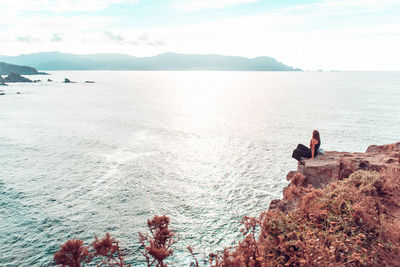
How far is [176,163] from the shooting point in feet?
108

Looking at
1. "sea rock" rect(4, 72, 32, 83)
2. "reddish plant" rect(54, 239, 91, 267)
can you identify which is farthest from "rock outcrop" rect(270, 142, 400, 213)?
"sea rock" rect(4, 72, 32, 83)

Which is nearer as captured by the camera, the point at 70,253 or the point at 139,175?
the point at 70,253

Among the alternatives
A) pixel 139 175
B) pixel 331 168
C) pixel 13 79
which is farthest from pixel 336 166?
pixel 13 79

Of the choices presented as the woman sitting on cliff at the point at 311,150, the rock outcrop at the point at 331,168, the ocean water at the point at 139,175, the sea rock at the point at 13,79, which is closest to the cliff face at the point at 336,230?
the rock outcrop at the point at 331,168

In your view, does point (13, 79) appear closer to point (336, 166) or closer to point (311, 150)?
point (311, 150)

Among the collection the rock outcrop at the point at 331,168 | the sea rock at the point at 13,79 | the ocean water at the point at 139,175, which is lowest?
the ocean water at the point at 139,175

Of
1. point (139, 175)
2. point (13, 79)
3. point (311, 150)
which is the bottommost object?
point (139, 175)

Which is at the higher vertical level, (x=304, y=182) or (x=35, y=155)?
(x=304, y=182)

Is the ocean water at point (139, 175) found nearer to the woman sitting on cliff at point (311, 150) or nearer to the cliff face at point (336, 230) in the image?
the woman sitting on cliff at point (311, 150)

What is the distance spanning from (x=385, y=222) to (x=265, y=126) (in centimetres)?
4530

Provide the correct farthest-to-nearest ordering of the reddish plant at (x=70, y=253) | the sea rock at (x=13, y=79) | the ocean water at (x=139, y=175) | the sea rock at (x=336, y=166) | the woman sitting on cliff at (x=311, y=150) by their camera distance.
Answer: the sea rock at (x=13, y=79) < the woman sitting on cliff at (x=311, y=150) < the ocean water at (x=139, y=175) < the sea rock at (x=336, y=166) < the reddish plant at (x=70, y=253)

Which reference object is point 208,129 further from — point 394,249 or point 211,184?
point 394,249

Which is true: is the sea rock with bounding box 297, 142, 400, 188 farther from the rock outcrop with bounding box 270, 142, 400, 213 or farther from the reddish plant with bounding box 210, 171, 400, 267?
the reddish plant with bounding box 210, 171, 400, 267

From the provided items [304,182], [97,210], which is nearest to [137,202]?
[97,210]
